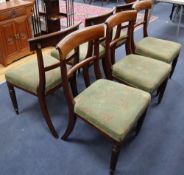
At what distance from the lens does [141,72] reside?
5.63 ft

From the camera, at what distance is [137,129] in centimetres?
168

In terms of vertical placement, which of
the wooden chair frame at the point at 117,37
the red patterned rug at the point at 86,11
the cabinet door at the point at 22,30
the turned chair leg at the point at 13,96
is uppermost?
the wooden chair frame at the point at 117,37

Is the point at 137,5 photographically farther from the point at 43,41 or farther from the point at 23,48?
the point at 23,48

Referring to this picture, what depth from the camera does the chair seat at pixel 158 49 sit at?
80.2 inches

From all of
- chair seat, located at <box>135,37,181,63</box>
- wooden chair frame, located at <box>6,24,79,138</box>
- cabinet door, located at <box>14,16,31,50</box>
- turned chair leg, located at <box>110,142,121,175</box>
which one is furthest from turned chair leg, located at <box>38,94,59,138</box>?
cabinet door, located at <box>14,16,31,50</box>

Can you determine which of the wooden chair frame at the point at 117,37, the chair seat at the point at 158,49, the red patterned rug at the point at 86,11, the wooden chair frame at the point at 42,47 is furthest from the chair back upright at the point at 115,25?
the red patterned rug at the point at 86,11

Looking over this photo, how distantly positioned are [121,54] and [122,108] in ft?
5.94

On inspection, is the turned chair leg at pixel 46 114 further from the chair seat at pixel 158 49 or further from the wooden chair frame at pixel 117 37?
the chair seat at pixel 158 49

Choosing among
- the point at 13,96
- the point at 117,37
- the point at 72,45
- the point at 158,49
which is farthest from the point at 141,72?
the point at 13,96

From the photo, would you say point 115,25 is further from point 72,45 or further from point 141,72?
point 72,45

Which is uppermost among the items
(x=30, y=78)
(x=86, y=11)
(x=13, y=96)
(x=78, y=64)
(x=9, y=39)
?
(x=78, y=64)

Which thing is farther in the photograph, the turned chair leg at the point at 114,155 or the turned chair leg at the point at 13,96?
the turned chair leg at the point at 13,96

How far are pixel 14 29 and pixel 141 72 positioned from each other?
172cm

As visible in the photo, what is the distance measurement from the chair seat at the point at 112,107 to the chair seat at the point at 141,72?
0.66 ft
